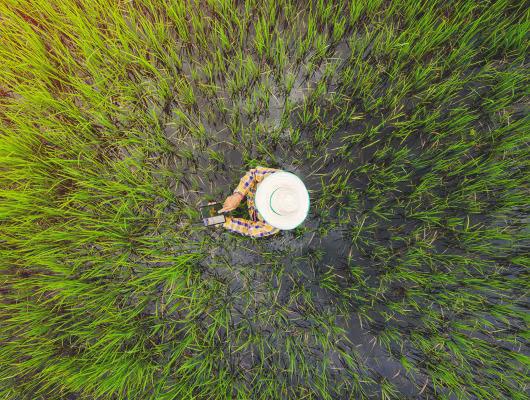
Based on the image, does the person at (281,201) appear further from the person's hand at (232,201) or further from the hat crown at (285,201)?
the person's hand at (232,201)

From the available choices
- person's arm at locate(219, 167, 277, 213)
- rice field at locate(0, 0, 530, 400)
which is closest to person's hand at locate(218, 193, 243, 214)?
person's arm at locate(219, 167, 277, 213)

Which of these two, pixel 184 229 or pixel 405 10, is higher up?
pixel 405 10

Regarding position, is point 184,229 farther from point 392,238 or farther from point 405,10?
point 405,10

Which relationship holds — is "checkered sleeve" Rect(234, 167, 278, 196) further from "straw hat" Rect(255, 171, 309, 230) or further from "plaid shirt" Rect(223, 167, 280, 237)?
"straw hat" Rect(255, 171, 309, 230)

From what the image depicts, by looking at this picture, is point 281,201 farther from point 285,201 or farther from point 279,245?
point 279,245

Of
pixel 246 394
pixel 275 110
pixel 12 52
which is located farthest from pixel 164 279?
pixel 12 52

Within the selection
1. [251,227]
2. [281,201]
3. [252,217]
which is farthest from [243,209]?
[281,201]

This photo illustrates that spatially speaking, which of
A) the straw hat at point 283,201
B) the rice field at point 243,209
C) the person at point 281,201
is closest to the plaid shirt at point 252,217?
the person at point 281,201
